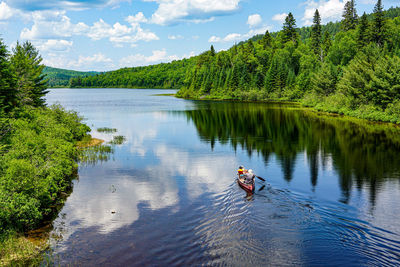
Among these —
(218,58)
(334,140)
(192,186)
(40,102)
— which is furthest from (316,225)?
(218,58)

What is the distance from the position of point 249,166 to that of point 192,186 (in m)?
8.46

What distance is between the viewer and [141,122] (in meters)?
67.6

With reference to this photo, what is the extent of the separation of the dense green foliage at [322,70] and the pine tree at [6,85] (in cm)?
6304

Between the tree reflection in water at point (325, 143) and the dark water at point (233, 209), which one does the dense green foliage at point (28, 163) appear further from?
the tree reflection in water at point (325, 143)

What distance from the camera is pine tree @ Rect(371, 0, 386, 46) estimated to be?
107 meters

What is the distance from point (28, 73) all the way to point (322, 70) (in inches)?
3262

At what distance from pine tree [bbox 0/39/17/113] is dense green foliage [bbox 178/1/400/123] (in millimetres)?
63042

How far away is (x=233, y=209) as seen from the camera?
2097cm

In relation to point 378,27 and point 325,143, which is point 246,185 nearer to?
point 325,143

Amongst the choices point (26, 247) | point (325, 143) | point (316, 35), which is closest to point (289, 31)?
point (316, 35)

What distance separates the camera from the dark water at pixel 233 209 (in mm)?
15586

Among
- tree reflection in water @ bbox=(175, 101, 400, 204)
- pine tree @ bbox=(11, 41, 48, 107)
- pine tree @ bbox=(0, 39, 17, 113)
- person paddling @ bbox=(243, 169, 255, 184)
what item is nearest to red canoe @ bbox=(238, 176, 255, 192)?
person paddling @ bbox=(243, 169, 255, 184)

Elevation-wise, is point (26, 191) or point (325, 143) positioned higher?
point (26, 191)

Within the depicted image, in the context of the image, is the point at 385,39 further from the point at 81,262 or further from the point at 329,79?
the point at 81,262
